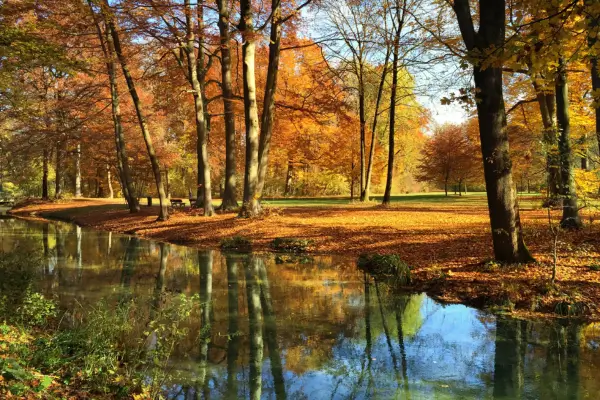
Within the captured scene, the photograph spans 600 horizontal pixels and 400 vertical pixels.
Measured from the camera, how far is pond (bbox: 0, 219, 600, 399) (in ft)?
15.8

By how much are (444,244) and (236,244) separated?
20.4ft

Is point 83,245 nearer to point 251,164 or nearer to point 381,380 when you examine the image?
point 251,164

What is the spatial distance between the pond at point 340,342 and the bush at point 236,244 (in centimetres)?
333

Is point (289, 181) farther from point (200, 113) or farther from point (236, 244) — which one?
point (236, 244)

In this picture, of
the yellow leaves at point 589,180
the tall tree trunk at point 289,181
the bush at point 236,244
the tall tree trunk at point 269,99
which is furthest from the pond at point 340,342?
the tall tree trunk at point 289,181

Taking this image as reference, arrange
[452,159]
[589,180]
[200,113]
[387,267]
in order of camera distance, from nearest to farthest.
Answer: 1. [387,267]
2. [589,180]
3. [200,113]
4. [452,159]

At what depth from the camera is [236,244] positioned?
14078 mm

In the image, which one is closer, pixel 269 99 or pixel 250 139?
pixel 250 139

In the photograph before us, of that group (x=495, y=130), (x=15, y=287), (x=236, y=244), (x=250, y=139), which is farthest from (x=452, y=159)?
(x=15, y=287)

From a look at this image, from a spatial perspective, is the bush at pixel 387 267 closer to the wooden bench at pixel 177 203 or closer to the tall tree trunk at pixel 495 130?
the tall tree trunk at pixel 495 130

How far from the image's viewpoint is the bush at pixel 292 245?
521 inches

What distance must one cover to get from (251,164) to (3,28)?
943 centimetres

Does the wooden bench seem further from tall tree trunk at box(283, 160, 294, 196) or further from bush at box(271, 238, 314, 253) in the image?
tall tree trunk at box(283, 160, 294, 196)

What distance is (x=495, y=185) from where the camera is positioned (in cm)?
823
